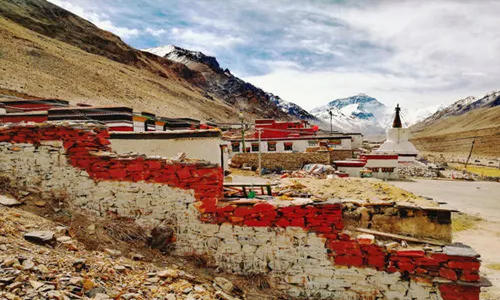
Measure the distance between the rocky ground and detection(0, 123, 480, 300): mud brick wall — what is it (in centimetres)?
47

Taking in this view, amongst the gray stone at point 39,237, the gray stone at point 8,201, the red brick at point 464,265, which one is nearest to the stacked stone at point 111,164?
the gray stone at point 8,201

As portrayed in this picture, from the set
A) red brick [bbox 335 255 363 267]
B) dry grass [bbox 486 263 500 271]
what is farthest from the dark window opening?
red brick [bbox 335 255 363 267]

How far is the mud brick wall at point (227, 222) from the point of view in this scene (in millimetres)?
5090

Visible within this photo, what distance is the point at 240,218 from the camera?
18.8 ft

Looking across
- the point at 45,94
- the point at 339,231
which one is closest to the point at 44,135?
the point at 339,231

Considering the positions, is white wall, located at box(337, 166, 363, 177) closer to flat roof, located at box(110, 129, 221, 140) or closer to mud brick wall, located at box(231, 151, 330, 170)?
mud brick wall, located at box(231, 151, 330, 170)

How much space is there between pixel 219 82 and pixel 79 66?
80.1 metres

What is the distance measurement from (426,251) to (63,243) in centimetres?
588

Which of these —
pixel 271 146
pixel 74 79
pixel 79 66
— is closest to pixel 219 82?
pixel 79 66

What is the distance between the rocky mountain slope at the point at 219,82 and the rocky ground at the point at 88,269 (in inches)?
4331

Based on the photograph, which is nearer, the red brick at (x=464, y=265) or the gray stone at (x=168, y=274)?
the gray stone at (x=168, y=274)

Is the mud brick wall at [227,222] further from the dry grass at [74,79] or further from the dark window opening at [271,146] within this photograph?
the dry grass at [74,79]

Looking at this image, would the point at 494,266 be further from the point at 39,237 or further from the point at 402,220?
the point at 39,237

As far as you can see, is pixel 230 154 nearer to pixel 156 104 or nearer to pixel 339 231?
pixel 339 231
